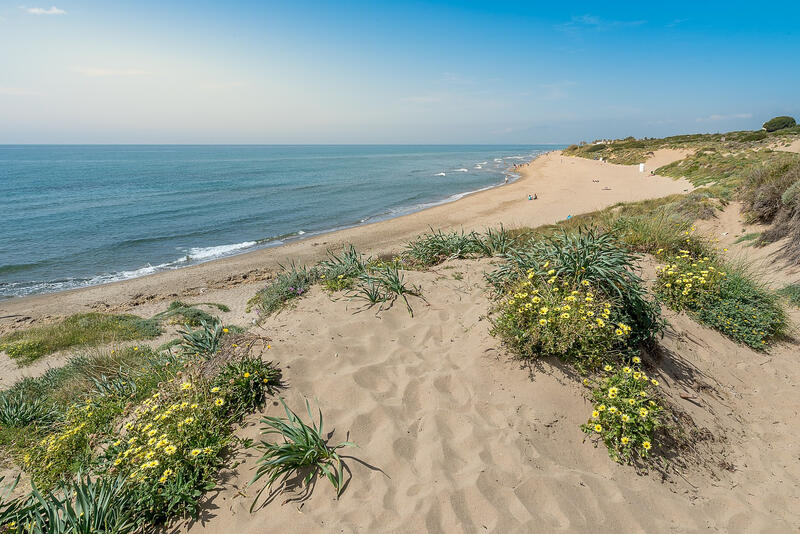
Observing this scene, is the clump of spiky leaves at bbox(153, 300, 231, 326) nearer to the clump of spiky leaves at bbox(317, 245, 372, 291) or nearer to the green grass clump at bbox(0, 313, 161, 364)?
the green grass clump at bbox(0, 313, 161, 364)

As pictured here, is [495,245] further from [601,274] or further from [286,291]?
[286,291]

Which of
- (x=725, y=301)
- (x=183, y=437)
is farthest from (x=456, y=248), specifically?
(x=183, y=437)

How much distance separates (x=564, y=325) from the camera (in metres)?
4.18

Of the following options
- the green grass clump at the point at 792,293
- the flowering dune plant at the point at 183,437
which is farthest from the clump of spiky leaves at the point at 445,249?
the green grass clump at the point at 792,293

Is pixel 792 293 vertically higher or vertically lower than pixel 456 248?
lower

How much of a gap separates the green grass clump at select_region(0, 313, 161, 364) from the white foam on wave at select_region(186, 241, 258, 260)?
28.9ft

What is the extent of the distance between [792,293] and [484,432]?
762 cm

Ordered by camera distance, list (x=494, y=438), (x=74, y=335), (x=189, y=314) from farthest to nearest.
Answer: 1. (x=189, y=314)
2. (x=74, y=335)
3. (x=494, y=438)

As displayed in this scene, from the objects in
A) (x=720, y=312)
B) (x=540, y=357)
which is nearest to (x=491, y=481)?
(x=540, y=357)

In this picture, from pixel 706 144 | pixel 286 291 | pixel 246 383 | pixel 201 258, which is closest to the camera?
pixel 246 383

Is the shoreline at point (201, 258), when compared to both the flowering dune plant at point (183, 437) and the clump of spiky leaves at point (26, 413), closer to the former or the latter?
the clump of spiky leaves at point (26, 413)

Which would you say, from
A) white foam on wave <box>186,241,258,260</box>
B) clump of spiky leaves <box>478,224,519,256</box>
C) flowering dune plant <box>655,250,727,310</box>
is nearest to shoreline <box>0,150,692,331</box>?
white foam on wave <box>186,241,258,260</box>

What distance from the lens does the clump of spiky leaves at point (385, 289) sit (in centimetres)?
607

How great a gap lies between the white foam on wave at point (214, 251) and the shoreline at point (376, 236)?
1222mm
